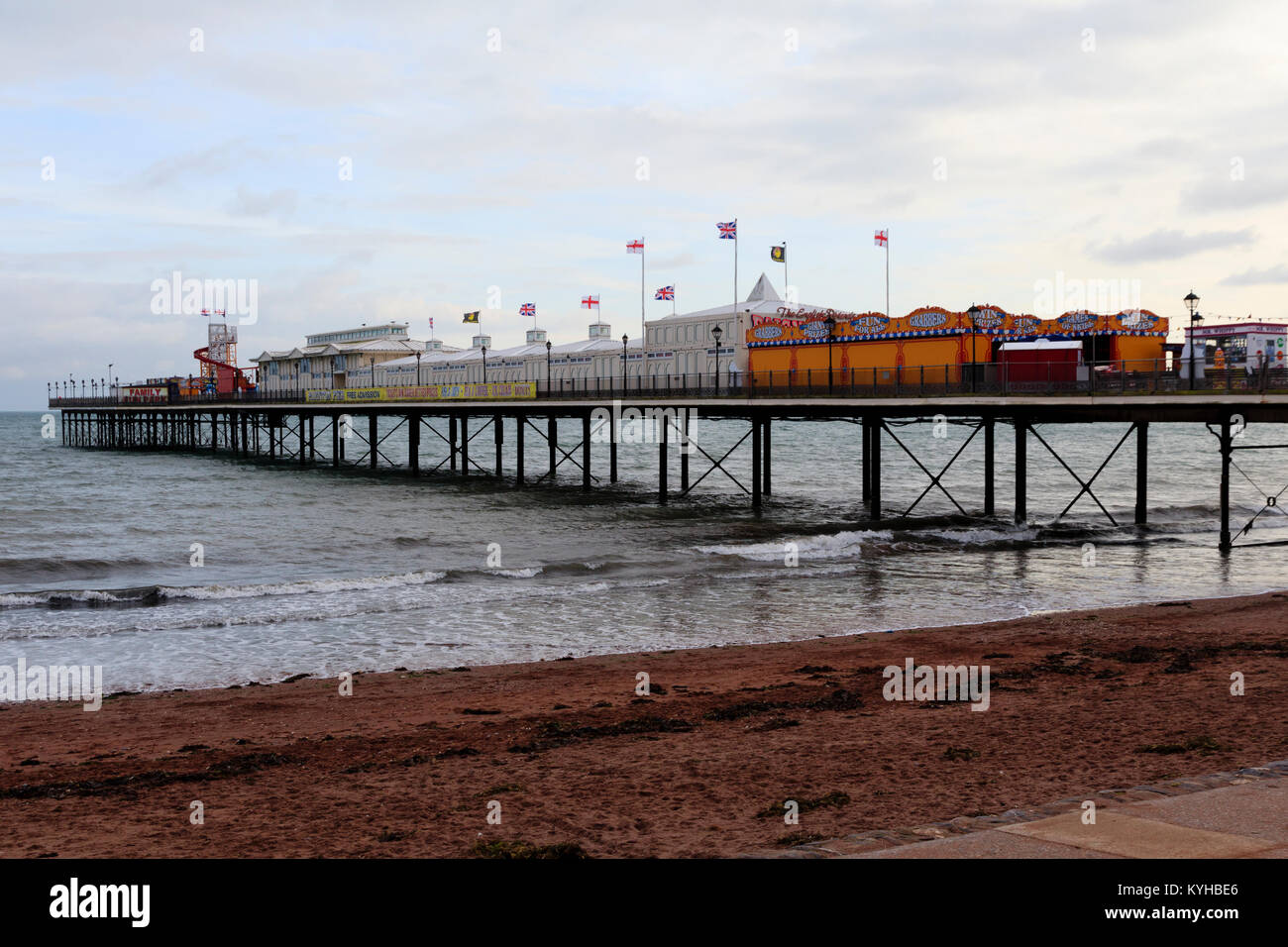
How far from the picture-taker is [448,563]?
28.6m

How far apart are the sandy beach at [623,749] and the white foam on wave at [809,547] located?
1256 centimetres

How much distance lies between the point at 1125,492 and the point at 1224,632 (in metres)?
37.3

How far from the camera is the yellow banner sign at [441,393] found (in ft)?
156

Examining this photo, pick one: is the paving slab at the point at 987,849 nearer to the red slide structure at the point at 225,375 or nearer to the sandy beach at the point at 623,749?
the sandy beach at the point at 623,749

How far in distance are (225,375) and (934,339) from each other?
82605 millimetres

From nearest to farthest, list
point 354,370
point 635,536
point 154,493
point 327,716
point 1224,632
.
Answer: point 327,716 → point 1224,632 → point 635,536 → point 154,493 → point 354,370

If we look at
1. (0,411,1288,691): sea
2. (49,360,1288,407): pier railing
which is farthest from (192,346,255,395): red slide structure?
(49,360,1288,407): pier railing

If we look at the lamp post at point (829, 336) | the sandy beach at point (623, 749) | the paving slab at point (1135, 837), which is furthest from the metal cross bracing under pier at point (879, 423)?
the paving slab at point (1135, 837)

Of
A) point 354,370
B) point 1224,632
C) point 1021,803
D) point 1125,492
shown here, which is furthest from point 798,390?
point 354,370

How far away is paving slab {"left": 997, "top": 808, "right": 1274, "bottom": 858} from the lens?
5.90 metres

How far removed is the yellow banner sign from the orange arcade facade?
34.9 feet

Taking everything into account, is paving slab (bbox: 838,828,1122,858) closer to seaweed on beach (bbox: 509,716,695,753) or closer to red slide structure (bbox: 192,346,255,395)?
seaweed on beach (bbox: 509,716,695,753)
